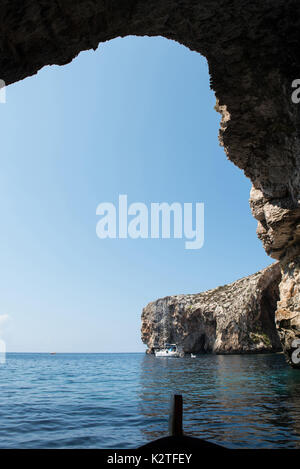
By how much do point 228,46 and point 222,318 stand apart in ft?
211

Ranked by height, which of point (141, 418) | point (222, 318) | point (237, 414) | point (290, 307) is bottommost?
point (222, 318)

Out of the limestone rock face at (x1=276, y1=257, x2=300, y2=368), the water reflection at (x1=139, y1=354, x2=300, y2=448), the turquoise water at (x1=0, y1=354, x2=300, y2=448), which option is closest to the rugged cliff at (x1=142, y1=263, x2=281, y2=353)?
the limestone rock face at (x1=276, y1=257, x2=300, y2=368)

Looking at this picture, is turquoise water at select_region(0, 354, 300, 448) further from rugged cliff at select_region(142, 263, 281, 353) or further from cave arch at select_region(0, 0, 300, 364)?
rugged cliff at select_region(142, 263, 281, 353)

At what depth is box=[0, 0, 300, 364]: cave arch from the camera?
32.4 ft

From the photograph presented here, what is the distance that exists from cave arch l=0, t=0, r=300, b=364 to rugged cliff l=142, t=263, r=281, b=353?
146 ft

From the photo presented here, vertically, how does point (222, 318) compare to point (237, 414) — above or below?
below

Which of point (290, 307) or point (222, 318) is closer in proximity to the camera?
point (290, 307)

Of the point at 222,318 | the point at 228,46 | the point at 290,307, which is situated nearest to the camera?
the point at 228,46

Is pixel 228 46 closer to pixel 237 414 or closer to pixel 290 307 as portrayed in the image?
pixel 237 414

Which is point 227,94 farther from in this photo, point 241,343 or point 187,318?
point 187,318

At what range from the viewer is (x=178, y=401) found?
4883mm

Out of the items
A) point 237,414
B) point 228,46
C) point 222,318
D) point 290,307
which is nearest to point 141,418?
point 237,414

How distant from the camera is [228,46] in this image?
563 inches
